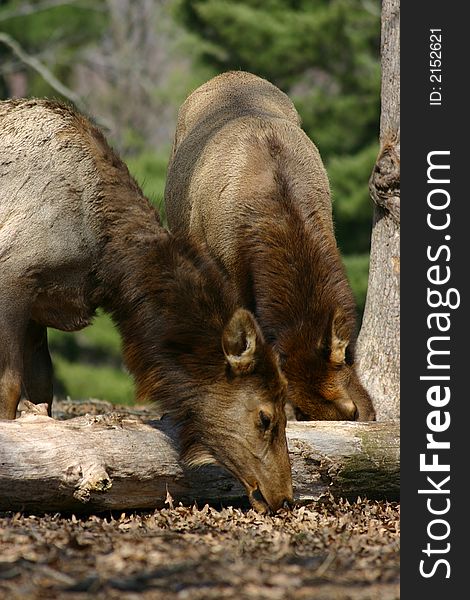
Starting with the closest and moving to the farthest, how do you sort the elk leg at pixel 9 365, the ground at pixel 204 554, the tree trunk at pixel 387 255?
the ground at pixel 204 554 → the elk leg at pixel 9 365 → the tree trunk at pixel 387 255

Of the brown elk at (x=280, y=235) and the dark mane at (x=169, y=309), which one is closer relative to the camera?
the dark mane at (x=169, y=309)

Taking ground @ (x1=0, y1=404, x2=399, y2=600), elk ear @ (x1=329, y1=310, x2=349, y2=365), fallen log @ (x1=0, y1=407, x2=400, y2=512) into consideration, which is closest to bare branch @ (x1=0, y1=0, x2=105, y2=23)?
elk ear @ (x1=329, y1=310, x2=349, y2=365)

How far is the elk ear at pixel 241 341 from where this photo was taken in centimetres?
701

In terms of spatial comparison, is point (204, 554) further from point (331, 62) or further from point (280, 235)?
point (331, 62)

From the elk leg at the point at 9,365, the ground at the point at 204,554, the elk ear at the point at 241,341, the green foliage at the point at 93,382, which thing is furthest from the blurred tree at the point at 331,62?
the ground at the point at 204,554

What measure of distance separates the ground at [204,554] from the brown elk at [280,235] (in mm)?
1408

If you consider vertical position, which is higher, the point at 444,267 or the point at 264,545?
the point at 444,267

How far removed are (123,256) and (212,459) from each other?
1759mm

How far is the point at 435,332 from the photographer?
24.3 ft

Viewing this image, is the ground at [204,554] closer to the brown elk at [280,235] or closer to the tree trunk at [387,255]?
the brown elk at [280,235]

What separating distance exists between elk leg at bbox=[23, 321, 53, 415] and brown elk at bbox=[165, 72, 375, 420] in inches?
61.7

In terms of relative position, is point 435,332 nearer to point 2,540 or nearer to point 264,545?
point 264,545

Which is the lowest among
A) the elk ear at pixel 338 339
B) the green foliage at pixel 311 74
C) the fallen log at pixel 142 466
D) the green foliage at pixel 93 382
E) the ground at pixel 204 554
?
the ground at pixel 204 554

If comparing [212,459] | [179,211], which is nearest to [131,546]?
[212,459]
